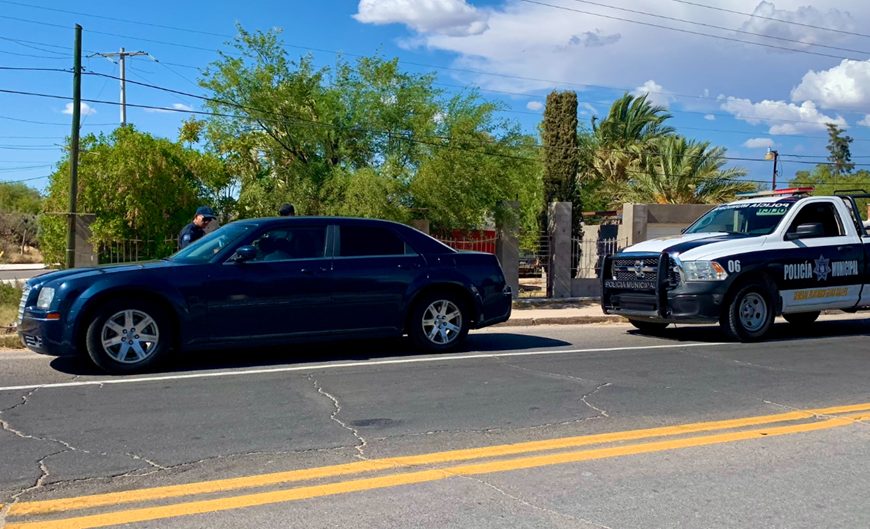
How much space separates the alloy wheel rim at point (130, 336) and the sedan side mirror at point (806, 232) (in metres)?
8.52

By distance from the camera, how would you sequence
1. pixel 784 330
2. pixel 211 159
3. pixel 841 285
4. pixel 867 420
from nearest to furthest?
pixel 867 420 < pixel 841 285 < pixel 784 330 < pixel 211 159

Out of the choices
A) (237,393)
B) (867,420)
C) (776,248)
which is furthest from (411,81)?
(867,420)

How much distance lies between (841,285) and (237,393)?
897 centimetres

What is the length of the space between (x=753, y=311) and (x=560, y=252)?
7.57 metres

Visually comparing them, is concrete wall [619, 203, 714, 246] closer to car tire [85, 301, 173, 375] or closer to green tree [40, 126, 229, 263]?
green tree [40, 126, 229, 263]

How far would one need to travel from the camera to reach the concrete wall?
64.3 ft

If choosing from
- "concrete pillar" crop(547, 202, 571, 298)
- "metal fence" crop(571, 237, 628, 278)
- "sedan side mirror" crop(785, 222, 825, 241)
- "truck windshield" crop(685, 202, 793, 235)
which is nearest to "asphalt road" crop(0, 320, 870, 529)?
"sedan side mirror" crop(785, 222, 825, 241)

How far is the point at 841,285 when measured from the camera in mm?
11719

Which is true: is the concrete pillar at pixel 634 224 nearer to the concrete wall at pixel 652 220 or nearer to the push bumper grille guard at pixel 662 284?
the concrete wall at pixel 652 220

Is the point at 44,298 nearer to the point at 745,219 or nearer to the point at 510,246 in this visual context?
the point at 745,219

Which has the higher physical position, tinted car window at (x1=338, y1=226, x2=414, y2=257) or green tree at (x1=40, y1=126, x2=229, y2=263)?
green tree at (x1=40, y1=126, x2=229, y2=263)

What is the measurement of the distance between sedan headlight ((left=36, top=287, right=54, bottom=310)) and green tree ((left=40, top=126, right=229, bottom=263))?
7.98 m

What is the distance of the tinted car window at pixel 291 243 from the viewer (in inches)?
341

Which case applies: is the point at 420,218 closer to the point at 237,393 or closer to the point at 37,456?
the point at 237,393
